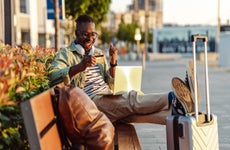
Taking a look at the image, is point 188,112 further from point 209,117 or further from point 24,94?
point 24,94

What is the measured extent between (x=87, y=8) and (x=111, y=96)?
21554 mm

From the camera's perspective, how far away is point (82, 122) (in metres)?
3.88

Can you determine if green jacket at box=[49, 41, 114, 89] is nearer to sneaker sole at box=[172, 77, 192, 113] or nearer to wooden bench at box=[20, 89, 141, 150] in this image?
wooden bench at box=[20, 89, 141, 150]

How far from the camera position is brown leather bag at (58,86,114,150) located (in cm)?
383

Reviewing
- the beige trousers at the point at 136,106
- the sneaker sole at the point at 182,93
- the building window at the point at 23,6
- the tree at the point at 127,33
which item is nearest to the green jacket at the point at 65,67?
the beige trousers at the point at 136,106

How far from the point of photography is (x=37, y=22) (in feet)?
154

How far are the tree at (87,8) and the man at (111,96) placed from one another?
20005mm

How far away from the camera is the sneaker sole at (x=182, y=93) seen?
468cm

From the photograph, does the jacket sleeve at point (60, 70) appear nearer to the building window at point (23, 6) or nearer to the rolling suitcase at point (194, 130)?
the rolling suitcase at point (194, 130)

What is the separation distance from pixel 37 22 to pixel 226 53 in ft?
57.5

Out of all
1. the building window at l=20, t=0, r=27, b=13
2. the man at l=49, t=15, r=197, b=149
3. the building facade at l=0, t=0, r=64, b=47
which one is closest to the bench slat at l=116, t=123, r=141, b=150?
the man at l=49, t=15, r=197, b=149

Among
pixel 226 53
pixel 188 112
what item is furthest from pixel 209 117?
pixel 226 53

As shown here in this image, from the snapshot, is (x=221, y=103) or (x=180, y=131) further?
(x=221, y=103)

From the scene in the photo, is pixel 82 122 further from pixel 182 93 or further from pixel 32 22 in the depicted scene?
pixel 32 22
